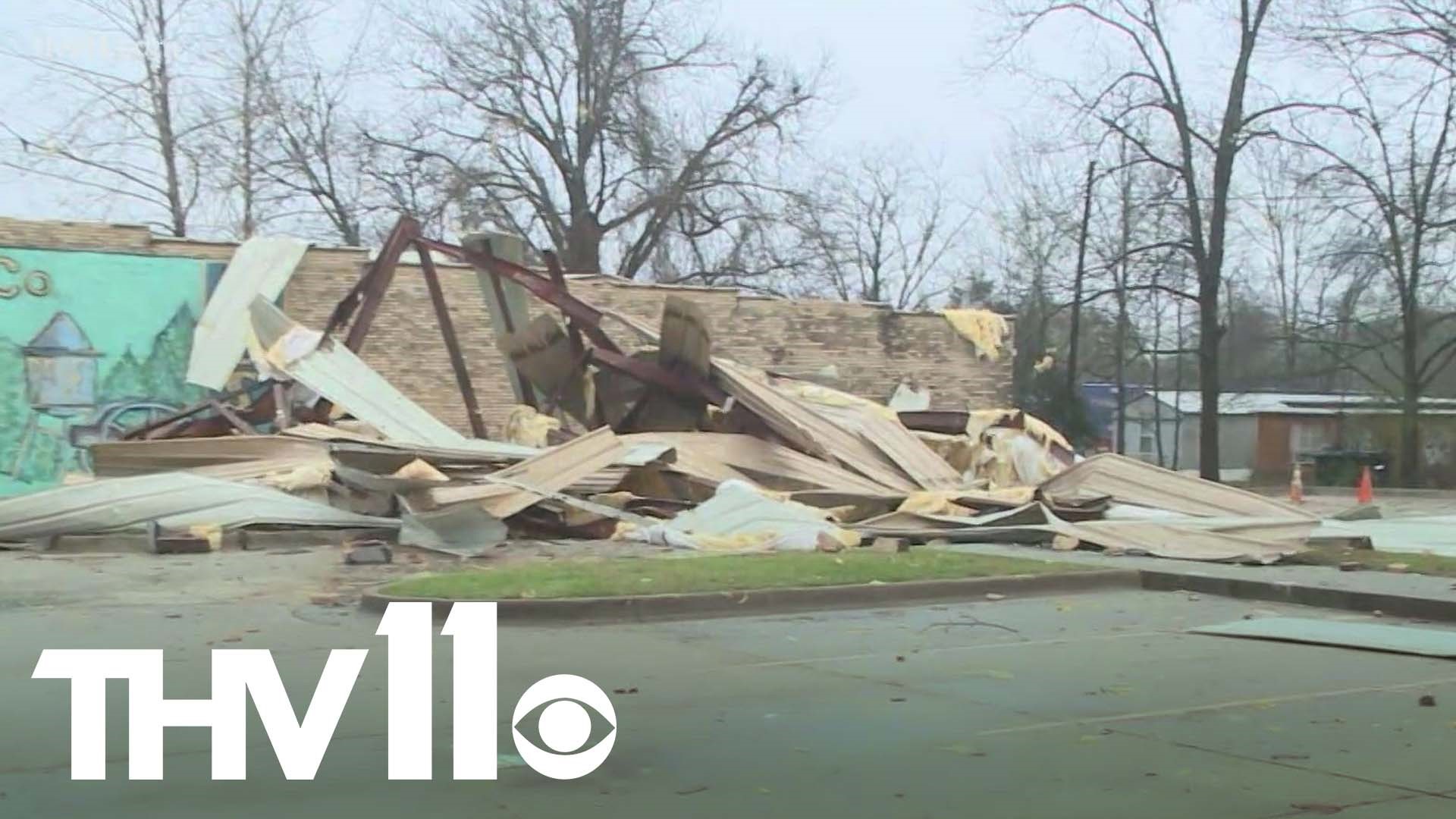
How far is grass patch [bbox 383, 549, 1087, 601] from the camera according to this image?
37.6 ft

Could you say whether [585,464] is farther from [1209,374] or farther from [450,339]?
[1209,374]

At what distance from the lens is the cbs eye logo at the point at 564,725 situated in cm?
633

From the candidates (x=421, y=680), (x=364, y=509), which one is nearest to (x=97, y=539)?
(x=364, y=509)

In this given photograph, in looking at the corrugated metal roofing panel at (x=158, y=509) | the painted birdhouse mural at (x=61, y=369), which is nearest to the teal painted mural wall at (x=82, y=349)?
the painted birdhouse mural at (x=61, y=369)

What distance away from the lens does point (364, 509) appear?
696 inches

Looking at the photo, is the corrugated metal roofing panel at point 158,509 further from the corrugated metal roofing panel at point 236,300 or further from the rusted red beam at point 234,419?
the corrugated metal roofing panel at point 236,300

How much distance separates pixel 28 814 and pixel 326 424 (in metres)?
16.9

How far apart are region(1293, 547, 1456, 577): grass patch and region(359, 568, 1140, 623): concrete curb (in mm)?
2767

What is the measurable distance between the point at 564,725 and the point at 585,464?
11.6 meters

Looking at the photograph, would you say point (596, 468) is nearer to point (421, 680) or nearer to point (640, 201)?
point (421, 680)

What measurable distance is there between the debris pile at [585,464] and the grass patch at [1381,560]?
1.37ft

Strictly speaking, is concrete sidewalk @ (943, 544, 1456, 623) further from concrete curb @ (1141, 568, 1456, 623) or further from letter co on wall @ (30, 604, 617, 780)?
letter co on wall @ (30, 604, 617, 780)

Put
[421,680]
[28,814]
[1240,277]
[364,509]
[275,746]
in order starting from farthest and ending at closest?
[1240,277]
[364,509]
[421,680]
[275,746]
[28,814]

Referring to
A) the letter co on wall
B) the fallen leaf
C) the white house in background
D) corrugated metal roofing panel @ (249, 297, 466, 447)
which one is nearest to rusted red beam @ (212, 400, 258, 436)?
→ corrugated metal roofing panel @ (249, 297, 466, 447)
